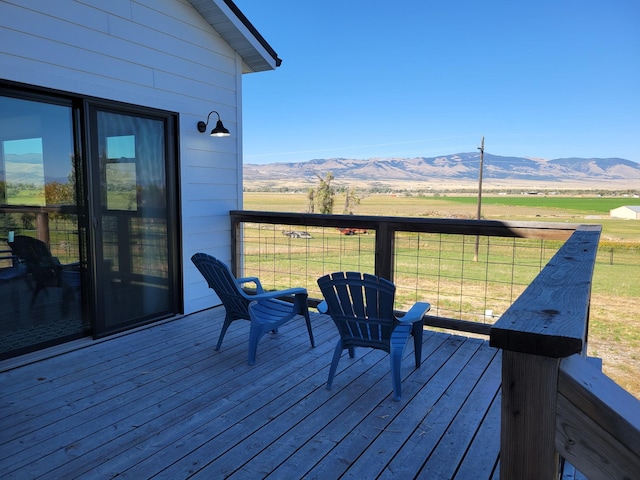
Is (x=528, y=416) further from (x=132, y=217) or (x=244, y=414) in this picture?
(x=132, y=217)

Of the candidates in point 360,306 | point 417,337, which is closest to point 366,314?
point 360,306

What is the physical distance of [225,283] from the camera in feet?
10.7

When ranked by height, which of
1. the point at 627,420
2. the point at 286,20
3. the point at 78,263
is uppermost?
the point at 286,20

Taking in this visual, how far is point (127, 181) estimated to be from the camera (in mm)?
3816

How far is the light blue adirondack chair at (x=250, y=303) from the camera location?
10.4 ft

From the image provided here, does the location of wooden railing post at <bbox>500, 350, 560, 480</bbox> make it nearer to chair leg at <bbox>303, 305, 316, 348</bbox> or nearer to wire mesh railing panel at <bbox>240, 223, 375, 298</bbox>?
chair leg at <bbox>303, 305, 316, 348</bbox>

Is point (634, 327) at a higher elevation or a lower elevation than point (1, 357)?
lower

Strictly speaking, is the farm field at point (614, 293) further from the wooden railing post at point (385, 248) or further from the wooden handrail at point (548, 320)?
the wooden handrail at point (548, 320)

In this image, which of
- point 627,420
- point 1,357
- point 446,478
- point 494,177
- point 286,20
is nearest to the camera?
point 627,420

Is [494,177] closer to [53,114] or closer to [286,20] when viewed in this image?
[286,20]

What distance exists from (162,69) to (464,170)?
79.0 metres

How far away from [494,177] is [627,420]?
7842cm

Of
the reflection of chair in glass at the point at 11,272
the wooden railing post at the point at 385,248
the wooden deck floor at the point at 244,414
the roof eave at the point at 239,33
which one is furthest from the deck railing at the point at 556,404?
the roof eave at the point at 239,33

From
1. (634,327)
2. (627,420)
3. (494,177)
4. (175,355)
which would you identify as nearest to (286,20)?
(634,327)
